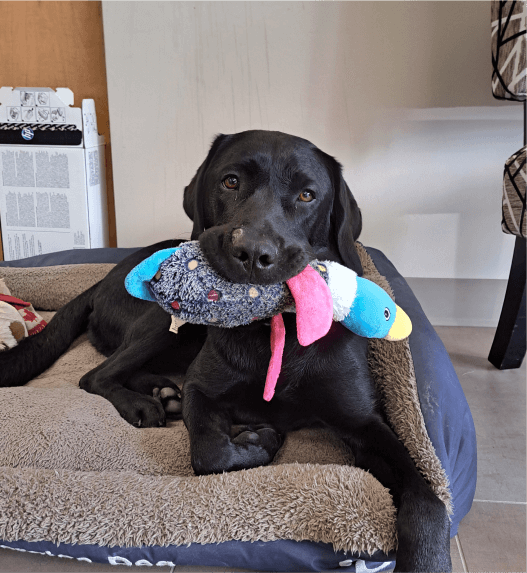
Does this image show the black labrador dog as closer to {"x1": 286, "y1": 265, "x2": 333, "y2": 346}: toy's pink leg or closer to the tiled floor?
{"x1": 286, "y1": 265, "x2": 333, "y2": 346}: toy's pink leg

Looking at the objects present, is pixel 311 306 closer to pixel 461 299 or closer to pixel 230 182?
pixel 230 182

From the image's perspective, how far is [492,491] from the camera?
1.57m

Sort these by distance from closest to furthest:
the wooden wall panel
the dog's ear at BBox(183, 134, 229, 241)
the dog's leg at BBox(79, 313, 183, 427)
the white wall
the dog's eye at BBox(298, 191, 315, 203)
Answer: the dog's eye at BBox(298, 191, 315, 203) < the dog's ear at BBox(183, 134, 229, 241) < the dog's leg at BBox(79, 313, 183, 427) < the white wall < the wooden wall panel

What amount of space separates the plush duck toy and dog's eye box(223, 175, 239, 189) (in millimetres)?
238

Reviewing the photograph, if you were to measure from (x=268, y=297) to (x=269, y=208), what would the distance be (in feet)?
0.78

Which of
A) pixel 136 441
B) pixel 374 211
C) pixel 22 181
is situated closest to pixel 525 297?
pixel 374 211

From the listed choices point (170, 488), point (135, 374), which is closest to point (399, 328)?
point (170, 488)

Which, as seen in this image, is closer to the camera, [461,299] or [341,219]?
[341,219]

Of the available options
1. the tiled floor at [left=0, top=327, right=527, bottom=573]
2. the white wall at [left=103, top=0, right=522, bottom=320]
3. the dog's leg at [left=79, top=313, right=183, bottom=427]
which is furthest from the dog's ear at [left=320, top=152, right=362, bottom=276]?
the white wall at [left=103, top=0, right=522, bottom=320]

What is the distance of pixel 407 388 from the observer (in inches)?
54.6

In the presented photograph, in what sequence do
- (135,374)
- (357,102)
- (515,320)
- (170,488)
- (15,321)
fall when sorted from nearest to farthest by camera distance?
(170,488)
(135,374)
(15,321)
(515,320)
(357,102)

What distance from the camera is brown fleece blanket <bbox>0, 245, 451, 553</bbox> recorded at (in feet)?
3.53

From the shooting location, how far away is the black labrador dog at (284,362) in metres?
1.07

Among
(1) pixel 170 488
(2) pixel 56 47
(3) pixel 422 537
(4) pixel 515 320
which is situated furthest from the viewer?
(2) pixel 56 47
